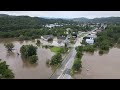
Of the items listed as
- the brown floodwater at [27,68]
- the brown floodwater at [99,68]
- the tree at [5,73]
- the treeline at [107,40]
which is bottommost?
the treeline at [107,40]

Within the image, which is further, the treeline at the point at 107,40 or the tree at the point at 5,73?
the treeline at the point at 107,40

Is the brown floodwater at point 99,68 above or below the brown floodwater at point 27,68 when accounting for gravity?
below

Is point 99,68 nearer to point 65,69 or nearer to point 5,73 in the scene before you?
point 65,69

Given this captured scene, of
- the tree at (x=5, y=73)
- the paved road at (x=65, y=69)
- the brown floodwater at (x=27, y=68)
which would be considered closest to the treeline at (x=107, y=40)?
the paved road at (x=65, y=69)

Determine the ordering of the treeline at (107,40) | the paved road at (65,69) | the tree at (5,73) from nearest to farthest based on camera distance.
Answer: the tree at (5,73) < the paved road at (65,69) < the treeline at (107,40)

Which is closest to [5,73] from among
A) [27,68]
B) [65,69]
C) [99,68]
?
[27,68]

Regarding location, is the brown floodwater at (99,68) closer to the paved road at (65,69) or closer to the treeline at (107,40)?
the paved road at (65,69)

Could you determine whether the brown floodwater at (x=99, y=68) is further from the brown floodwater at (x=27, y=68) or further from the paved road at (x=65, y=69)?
the brown floodwater at (x=27, y=68)

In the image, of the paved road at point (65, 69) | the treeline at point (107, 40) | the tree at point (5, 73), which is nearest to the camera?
the tree at point (5, 73)
